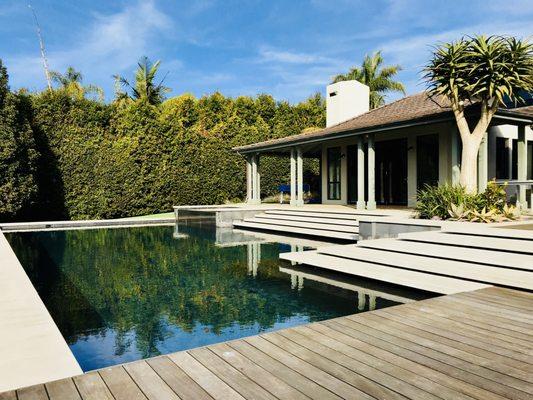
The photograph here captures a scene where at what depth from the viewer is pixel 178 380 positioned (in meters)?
2.69

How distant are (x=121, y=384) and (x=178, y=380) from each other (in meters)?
0.34

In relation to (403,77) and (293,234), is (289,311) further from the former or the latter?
(403,77)

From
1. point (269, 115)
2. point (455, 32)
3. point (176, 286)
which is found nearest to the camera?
point (176, 286)

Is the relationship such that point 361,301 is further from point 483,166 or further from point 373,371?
point 483,166

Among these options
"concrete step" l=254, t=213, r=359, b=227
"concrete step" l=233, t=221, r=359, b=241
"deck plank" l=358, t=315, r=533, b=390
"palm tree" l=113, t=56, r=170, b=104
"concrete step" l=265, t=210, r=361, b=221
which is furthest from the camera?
"palm tree" l=113, t=56, r=170, b=104

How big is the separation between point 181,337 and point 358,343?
70.2 inches

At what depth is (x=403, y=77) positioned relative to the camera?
31.4 m

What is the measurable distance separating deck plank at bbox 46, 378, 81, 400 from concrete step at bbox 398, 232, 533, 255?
5.89 metres

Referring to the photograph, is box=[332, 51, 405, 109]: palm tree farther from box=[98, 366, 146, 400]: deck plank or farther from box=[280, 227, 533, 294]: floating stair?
box=[98, 366, 146, 400]: deck plank

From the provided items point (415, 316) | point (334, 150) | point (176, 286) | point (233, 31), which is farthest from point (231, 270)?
point (233, 31)

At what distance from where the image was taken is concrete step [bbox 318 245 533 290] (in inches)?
210

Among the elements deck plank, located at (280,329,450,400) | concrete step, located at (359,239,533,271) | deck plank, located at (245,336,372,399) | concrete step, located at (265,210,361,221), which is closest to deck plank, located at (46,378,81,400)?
deck plank, located at (245,336,372,399)

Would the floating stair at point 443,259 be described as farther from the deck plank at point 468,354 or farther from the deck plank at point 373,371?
the deck plank at point 373,371

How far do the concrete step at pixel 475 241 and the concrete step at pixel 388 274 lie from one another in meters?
1.22
